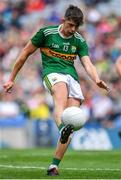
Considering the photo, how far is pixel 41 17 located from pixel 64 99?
53.5ft

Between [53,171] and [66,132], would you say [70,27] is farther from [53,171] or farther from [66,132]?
[53,171]

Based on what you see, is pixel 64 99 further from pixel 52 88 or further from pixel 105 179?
pixel 105 179

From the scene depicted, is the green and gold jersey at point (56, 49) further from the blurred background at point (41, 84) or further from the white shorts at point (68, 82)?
the blurred background at point (41, 84)

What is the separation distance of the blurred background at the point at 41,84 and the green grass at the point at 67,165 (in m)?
3.78

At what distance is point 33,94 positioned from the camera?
77.4 ft

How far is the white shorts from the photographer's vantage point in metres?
11.6

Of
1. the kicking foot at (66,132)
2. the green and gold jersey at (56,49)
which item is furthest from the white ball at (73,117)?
the green and gold jersey at (56,49)

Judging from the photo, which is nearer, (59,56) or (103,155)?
(59,56)

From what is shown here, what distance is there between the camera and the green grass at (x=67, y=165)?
1118 cm

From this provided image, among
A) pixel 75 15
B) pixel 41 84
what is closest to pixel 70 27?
pixel 75 15

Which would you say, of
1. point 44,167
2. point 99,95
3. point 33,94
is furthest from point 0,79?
point 44,167

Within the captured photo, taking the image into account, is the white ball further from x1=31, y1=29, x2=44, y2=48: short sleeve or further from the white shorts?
x1=31, y1=29, x2=44, y2=48: short sleeve

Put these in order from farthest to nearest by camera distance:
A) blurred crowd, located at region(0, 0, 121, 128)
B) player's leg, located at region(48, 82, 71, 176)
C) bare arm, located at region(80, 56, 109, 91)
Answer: blurred crowd, located at region(0, 0, 121, 128)
bare arm, located at region(80, 56, 109, 91)
player's leg, located at region(48, 82, 71, 176)

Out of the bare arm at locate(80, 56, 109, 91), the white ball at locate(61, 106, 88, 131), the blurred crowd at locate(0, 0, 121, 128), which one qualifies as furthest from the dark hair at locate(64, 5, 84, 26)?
the blurred crowd at locate(0, 0, 121, 128)
